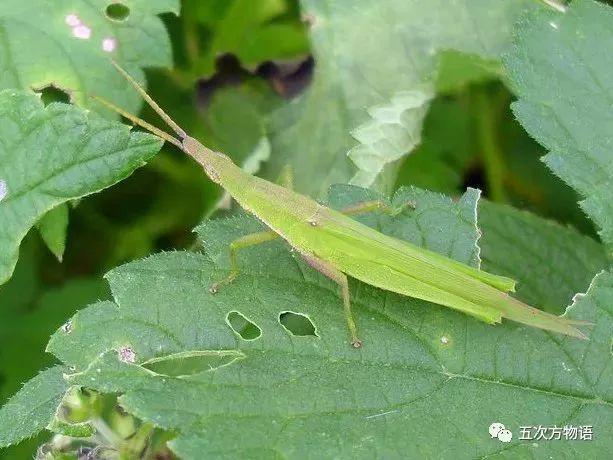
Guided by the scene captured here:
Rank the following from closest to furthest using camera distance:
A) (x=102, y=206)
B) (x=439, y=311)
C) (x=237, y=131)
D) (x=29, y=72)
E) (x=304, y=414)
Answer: (x=304, y=414) < (x=439, y=311) < (x=29, y=72) < (x=237, y=131) < (x=102, y=206)

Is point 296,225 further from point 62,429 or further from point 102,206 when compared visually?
point 102,206

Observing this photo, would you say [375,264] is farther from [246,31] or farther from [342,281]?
[246,31]

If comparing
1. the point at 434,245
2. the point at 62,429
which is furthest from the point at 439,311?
the point at 62,429

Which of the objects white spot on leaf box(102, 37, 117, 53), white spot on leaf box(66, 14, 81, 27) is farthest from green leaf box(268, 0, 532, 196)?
white spot on leaf box(66, 14, 81, 27)

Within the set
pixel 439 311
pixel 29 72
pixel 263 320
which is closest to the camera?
pixel 263 320

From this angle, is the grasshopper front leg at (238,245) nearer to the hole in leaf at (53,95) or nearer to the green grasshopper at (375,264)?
the green grasshopper at (375,264)

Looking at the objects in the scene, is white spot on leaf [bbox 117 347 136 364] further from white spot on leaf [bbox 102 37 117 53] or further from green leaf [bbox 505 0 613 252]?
green leaf [bbox 505 0 613 252]

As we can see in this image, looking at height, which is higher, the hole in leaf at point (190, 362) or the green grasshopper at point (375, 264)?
the green grasshopper at point (375, 264)

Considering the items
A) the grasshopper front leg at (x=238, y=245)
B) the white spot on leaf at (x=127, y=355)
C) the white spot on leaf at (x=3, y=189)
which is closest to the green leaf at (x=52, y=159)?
the white spot on leaf at (x=3, y=189)
